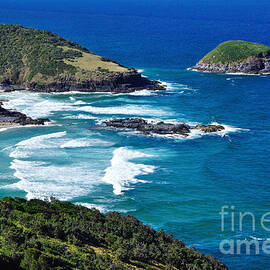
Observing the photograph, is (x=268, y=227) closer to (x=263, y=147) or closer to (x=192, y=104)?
(x=263, y=147)

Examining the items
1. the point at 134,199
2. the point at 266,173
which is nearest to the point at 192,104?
the point at 266,173

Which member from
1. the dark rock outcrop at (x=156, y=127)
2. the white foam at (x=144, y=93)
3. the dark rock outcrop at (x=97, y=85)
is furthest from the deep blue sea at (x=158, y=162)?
the dark rock outcrop at (x=97, y=85)

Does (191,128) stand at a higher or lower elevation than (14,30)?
lower

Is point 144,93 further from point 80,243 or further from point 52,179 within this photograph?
point 80,243

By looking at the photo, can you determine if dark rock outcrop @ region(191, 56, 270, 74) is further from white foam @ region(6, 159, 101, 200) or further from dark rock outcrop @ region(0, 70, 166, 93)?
white foam @ region(6, 159, 101, 200)

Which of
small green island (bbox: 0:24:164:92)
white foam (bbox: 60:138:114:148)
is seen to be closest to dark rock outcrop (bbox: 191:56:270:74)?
small green island (bbox: 0:24:164:92)

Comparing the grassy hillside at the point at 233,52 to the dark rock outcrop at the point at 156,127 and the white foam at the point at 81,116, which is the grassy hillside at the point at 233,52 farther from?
the dark rock outcrop at the point at 156,127
